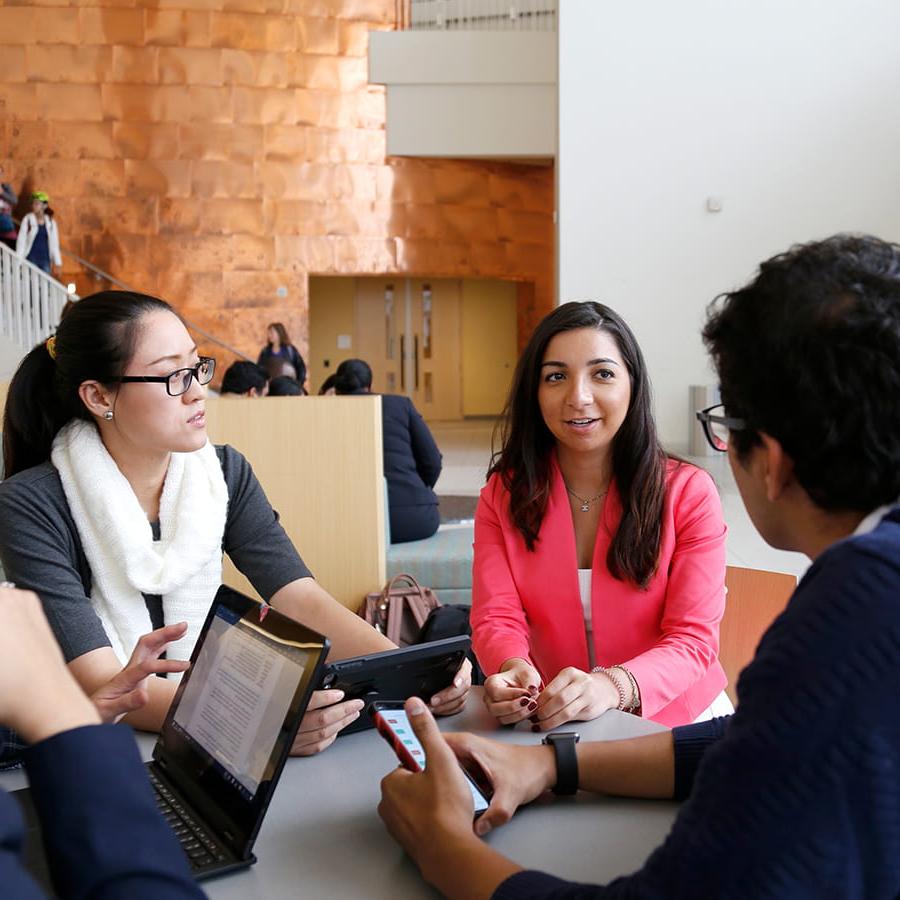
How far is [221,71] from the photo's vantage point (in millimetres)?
14008

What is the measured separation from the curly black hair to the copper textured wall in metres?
13.9

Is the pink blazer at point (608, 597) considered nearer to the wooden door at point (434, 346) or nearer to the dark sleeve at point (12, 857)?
the dark sleeve at point (12, 857)

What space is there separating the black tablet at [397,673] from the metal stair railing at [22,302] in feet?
32.1

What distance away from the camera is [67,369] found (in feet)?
6.97

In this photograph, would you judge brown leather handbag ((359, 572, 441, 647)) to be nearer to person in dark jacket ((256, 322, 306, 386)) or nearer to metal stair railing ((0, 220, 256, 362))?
metal stair railing ((0, 220, 256, 362))

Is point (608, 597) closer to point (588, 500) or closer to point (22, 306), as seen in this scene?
point (588, 500)

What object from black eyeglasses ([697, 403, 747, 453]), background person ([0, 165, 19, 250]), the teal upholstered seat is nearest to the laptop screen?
black eyeglasses ([697, 403, 747, 453])

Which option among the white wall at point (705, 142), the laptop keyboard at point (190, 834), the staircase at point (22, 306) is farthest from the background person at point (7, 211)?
the laptop keyboard at point (190, 834)

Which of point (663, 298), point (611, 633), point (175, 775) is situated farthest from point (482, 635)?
point (663, 298)

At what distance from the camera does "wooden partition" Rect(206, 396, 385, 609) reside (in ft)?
12.3

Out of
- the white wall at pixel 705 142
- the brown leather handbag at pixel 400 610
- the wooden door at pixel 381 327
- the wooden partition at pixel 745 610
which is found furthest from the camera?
the wooden door at pixel 381 327

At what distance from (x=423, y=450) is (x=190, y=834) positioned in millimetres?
3972

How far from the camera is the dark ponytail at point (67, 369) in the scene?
2.10 meters

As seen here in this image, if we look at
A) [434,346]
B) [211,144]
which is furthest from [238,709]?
[434,346]
